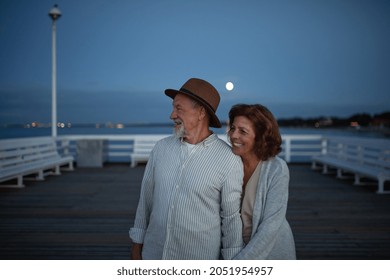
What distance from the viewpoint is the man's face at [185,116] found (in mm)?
1837

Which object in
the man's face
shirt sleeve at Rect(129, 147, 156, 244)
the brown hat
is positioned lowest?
shirt sleeve at Rect(129, 147, 156, 244)

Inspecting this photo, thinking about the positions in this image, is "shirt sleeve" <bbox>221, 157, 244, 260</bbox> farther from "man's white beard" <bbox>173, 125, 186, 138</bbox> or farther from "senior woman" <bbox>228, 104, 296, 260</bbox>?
"man's white beard" <bbox>173, 125, 186, 138</bbox>

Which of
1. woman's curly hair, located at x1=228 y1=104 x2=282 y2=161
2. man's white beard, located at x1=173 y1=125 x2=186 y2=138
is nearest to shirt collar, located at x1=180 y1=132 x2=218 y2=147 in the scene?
man's white beard, located at x1=173 y1=125 x2=186 y2=138

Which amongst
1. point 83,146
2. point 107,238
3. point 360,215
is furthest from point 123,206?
point 83,146

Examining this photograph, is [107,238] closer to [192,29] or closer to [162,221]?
[192,29]

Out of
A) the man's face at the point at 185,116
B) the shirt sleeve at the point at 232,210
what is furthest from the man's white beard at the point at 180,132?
the shirt sleeve at the point at 232,210

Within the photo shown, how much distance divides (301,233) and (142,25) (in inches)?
86.8

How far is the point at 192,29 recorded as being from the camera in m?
3.33

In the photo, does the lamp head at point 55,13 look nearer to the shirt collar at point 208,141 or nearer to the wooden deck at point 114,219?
the wooden deck at point 114,219

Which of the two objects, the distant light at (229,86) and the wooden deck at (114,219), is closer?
the wooden deck at (114,219)

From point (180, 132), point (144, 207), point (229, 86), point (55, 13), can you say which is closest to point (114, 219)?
point (229, 86)

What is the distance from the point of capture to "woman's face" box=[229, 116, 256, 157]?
1.83 meters

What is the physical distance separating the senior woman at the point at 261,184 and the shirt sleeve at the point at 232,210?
4cm

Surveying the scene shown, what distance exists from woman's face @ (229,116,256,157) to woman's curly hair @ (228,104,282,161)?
0.02 meters
